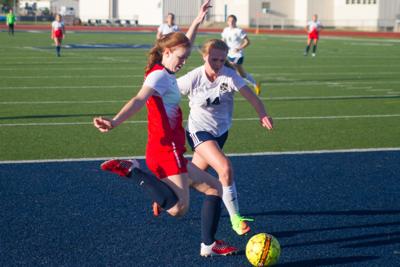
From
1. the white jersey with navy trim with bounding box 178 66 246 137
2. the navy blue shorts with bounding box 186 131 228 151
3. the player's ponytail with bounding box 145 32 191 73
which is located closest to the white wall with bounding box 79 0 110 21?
the white jersey with navy trim with bounding box 178 66 246 137

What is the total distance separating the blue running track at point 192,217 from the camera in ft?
20.5

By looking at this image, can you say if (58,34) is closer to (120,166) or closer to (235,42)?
(235,42)

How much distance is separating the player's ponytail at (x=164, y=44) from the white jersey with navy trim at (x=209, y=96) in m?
0.79

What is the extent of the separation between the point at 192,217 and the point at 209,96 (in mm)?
1312

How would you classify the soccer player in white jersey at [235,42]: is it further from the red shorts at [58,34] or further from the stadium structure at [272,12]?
the stadium structure at [272,12]

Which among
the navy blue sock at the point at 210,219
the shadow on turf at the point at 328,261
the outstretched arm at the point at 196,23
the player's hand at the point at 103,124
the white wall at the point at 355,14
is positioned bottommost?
the shadow on turf at the point at 328,261

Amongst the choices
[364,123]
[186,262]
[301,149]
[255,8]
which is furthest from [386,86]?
[255,8]

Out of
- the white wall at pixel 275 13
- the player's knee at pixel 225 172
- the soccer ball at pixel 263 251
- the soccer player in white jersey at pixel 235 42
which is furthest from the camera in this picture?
the white wall at pixel 275 13

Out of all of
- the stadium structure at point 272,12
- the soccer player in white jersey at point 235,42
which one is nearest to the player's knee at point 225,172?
the soccer player in white jersey at point 235,42

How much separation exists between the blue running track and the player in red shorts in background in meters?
0.35

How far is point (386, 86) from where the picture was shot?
68.6ft

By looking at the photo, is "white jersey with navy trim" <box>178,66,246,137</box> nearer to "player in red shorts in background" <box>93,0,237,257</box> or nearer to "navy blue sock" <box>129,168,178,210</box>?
"player in red shorts in background" <box>93,0,237,257</box>

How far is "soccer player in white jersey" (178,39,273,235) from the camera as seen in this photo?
6730 millimetres

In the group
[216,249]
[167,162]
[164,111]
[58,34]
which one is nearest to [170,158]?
[167,162]
